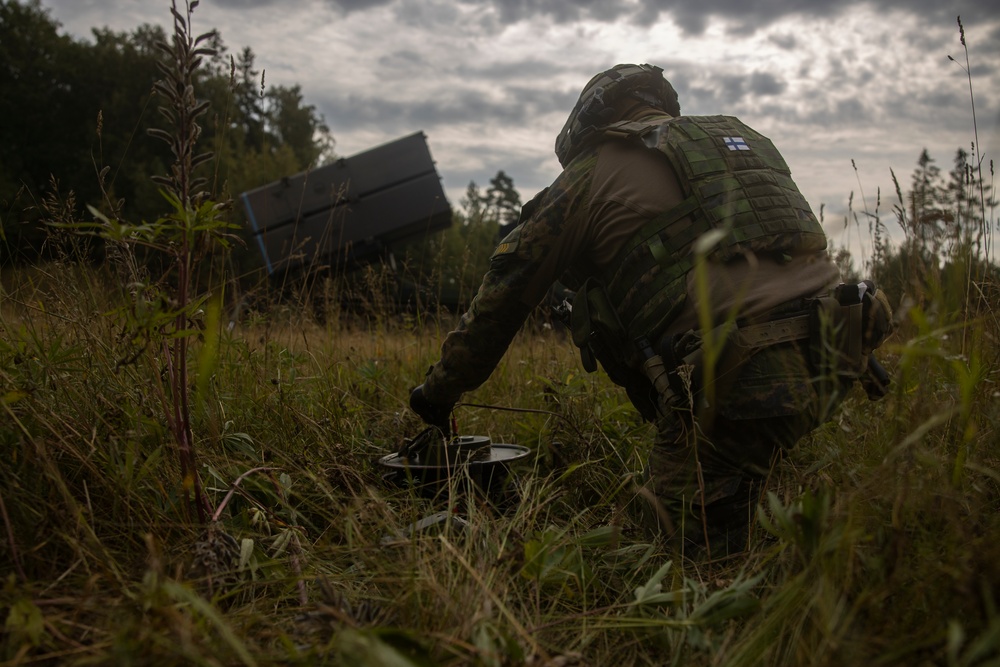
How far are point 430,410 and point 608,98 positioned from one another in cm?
140

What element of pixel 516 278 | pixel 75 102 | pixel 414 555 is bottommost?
pixel 414 555

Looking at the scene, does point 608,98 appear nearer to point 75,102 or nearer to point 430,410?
point 430,410

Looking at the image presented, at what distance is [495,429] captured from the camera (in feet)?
11.1

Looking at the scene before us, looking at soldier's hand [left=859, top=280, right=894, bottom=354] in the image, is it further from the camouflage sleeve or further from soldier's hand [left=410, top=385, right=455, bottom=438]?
soldier's hand [left=410, top=385, right=455, bottom=438]

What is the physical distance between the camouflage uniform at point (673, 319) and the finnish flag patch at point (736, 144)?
0.73 feet

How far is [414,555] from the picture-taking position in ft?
4.67

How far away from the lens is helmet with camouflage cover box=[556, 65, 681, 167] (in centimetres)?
257

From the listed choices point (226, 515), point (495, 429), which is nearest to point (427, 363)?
point (495, 429)

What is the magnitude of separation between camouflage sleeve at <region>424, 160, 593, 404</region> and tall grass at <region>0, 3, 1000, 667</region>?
484 millimetres

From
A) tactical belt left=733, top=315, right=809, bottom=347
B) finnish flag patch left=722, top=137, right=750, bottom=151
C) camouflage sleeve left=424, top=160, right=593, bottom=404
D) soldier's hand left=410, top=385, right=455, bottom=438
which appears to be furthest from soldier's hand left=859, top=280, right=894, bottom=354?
soldier's hand left=410, top=385, right=455, bottom=438

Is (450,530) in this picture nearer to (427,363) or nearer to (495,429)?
(495,429)

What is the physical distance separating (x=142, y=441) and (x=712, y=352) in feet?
5.31

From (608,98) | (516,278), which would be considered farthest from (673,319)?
(608,98)

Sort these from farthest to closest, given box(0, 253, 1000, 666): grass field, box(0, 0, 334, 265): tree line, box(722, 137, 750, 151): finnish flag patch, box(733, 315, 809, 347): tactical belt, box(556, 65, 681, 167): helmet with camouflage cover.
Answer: box(0, 0, 334, 265): tree line → box(556, 65, 681, 167): helmet with camouflage cover → box(722, 137, 750, 151): finnish flag patch → box(733, 315, 809, 347): tactical belt → box(0, 253, 1000, 666): grass field
